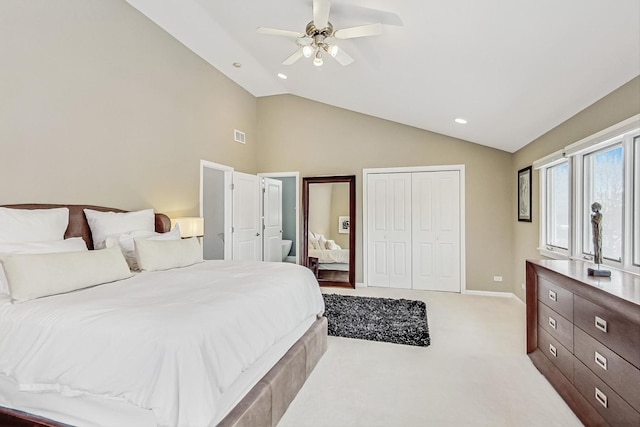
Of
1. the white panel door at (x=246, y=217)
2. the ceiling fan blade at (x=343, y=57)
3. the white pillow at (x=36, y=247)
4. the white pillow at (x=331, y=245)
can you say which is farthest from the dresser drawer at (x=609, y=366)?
the white panel door at (x=246, y=217)

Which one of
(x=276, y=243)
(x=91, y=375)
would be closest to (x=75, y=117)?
(x=91, y=375)

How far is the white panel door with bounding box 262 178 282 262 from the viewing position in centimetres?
625

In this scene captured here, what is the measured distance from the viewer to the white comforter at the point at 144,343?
4.34ft

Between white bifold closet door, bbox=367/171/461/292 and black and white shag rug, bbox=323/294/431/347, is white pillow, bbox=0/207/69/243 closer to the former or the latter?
black and white shag rug, bbox=323/294/431/347

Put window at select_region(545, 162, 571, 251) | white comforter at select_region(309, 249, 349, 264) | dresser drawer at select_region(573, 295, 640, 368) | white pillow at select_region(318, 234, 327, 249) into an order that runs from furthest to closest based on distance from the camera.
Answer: white pillow at select_region(318, 234, 327, 249)
white comforter at select_region(309, 249, 349, 264)
window at select_region(545, 162, 571, 251)
dresser drawer at select_region(573, 295, 640, 368)

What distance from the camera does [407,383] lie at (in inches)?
97.6

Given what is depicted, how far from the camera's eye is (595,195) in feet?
9.77

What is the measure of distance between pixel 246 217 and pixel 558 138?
4492 mm

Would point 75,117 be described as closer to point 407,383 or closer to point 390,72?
point 390,72

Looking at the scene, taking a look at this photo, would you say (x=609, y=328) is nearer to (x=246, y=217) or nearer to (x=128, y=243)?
(x=128, y=243)

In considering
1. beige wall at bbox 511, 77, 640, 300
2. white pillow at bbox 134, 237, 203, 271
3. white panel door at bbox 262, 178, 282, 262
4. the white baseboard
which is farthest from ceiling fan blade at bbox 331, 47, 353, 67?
the white baseboard

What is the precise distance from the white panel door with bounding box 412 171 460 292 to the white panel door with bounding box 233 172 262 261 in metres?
2.80

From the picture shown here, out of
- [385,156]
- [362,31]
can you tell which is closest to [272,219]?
[385,156]

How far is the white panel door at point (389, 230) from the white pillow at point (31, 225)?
4.26m
